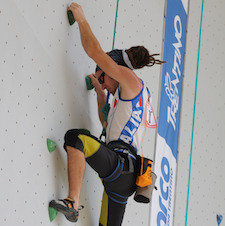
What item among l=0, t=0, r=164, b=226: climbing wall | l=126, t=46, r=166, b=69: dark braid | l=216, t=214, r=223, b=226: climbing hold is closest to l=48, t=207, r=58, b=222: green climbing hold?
l=0, t=0, r=164, b=226: climbing wall

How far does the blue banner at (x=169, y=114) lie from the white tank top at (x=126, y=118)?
3.22 ft

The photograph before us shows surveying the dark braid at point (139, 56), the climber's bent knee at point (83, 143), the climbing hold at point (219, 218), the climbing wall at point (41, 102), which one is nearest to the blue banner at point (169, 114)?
the climbing wall at point (41, 102)

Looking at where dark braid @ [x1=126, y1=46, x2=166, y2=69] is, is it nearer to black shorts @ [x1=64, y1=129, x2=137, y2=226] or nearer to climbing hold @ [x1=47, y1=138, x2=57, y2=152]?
black shorts @ [x1=64, y1=129, x2=137, y2=226]

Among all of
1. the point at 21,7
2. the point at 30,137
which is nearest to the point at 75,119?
the point at 30,137

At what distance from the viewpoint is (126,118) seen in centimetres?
211

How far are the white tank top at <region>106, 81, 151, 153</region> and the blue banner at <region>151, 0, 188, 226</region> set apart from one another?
3.22ft

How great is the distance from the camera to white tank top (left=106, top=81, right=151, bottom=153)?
2.10 meters

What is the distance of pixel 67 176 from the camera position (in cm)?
219

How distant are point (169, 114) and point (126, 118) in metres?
1.21

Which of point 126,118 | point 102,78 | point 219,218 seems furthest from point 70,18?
point 219,218

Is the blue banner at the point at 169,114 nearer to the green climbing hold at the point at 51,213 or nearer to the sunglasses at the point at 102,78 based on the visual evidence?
the sunglasses at the point at 102,78

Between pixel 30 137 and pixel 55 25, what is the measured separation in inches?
28.6

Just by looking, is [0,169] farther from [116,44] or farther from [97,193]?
[116,44]

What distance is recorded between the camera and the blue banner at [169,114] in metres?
3.07
